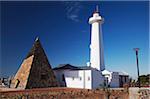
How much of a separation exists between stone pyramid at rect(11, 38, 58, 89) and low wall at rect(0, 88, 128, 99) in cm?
269

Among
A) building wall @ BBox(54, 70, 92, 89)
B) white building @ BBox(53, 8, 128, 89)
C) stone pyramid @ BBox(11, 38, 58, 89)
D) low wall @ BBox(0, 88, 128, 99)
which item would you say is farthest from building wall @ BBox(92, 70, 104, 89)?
low wall @ BBox(0, 88, 128, 99)

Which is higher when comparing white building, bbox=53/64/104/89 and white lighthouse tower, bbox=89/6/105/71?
white lighthouse tower, bbox=89/6/105/71

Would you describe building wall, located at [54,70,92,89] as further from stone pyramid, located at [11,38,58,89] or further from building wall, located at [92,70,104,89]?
stone pyramid, located at [11,38,58,89]

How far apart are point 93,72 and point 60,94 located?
26.8ft

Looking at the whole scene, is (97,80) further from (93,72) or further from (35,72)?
(35,72)

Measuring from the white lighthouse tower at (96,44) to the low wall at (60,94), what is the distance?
1028 centimetres

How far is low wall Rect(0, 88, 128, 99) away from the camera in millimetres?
14755

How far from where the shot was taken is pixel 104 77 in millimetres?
26219

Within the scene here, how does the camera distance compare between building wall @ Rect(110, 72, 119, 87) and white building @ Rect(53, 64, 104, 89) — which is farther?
building wall @ Rect(110, 72, 119, 87)

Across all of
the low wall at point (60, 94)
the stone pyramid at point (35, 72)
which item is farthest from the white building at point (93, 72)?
the low wall at point (60, 94)

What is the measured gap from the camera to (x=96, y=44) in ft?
95.9

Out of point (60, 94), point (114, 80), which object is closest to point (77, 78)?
point (114, 80)

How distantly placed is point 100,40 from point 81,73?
7.05 metres

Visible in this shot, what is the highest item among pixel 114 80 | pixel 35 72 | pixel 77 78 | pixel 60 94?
pixel 35 72
